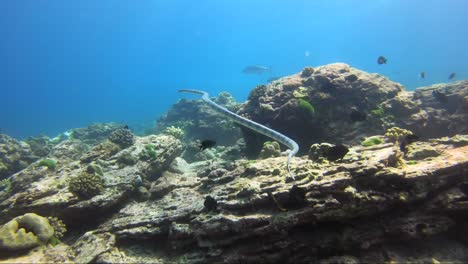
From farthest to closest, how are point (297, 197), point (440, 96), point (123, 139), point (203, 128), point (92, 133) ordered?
point (92, 133) → point (203, 128) → point (440, 96) → point (123, 139) → point (297, 197)

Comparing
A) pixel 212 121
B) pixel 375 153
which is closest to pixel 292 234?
pixel 375 153

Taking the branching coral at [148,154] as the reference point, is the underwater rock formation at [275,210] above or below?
below

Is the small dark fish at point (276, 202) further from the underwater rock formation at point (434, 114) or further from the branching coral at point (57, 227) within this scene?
the underwater rock formation at point (434, 114)

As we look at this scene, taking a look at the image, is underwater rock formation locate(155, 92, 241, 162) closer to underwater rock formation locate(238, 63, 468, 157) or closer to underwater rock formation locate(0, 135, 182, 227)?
underwater rock formation locate(238, 63, 468, 157)

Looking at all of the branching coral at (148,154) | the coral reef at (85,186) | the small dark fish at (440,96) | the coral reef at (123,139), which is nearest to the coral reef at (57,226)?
the coral reef at (85,186)

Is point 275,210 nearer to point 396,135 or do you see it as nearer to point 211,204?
point 211,204

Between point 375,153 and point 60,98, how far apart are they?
152 metres

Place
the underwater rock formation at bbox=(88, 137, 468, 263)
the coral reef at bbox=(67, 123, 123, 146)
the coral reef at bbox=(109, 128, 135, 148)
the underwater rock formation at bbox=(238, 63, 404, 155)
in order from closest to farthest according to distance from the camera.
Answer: the underwater rock formation at bbox=(88, 137, 468, 263) < the underwater rock formation at bbox=(238, 63, 404, 155) < the coral reef at bbox=(109, 128, 135, 148) < the coral reef at bbox=(67, 123, 123, 146)

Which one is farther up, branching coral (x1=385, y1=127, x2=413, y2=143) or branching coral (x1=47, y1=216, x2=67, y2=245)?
branching coral (x1=385, y1=127, x2=413, y2=143)

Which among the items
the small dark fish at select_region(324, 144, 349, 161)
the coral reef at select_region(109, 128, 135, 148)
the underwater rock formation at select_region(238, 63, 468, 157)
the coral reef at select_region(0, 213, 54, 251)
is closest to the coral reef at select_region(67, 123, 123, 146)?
the coral reef at select_region(109, 128, 135, 148)

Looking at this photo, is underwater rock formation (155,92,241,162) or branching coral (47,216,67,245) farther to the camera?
underwater rock formation (155,92,241,162)

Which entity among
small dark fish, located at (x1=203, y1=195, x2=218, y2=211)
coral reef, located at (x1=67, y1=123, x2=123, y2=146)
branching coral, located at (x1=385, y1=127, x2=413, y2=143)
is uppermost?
coral reef, located at (x1=67, y1=123, x2=123, y2=146)

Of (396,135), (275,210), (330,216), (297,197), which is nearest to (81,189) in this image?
(275,210)

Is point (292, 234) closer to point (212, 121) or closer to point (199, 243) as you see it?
point (199, 243)
